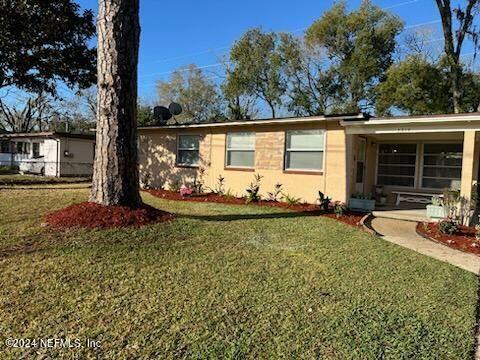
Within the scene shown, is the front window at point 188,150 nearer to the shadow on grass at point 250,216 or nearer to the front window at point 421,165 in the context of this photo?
the shadow on grass at point 250,216

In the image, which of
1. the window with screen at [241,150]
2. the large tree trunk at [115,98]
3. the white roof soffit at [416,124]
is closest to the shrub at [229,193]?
the window with screen at [241,150]

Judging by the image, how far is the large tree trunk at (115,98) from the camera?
648cm

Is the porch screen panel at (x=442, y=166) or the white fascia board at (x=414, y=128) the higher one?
the white fascia board at (x=414, y=128)

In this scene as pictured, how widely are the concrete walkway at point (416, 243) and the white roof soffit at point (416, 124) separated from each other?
2.38m

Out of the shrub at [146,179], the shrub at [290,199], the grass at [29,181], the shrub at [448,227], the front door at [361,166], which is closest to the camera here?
the shrub at [448,227]

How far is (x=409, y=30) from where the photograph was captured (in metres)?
24.2

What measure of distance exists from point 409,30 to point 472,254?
2293 cm

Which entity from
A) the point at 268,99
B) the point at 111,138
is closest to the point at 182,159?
the point at 111,138

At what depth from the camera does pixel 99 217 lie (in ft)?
20.4

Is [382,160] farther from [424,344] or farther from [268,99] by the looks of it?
[268,99]

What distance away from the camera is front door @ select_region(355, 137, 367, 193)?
11273mm

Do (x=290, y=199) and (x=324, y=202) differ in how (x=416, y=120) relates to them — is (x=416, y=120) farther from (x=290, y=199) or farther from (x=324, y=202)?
(x=290, y=199)

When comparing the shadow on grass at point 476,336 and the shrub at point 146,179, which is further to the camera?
the shrub at point 146,179

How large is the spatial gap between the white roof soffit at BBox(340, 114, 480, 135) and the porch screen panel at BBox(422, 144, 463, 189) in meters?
3.19
